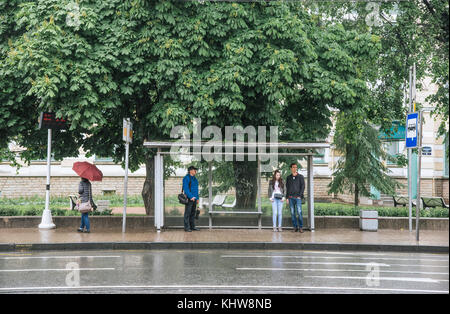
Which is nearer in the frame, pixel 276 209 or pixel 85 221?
pixel 85 221

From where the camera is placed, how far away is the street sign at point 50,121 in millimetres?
15570

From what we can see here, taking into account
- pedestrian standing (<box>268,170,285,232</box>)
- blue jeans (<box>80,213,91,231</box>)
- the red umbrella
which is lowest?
blue jeans (<box>80,213,91,231</box>)

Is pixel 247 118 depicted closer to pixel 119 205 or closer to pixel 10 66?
pixel 10 66

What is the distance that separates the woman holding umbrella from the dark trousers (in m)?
2.79

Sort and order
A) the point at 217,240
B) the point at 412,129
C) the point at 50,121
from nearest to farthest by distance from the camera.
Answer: the point at 217,240 < the point at 412,129 < the point at 50,121

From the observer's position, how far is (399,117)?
18.9 m

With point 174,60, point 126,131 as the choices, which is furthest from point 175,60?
point 126,131

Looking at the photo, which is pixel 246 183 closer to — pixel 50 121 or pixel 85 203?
pixel 85 203

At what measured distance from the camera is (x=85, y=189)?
48.6ft

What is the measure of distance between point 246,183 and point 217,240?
353 centimetres

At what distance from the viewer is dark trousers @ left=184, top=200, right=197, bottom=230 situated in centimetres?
1538

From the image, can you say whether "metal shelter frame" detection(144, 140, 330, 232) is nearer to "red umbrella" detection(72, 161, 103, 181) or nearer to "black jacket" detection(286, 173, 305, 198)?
"black jacket" detection(286, 173, 305, 198)

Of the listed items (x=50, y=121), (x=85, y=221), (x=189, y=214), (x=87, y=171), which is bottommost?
(x=85, y=221)

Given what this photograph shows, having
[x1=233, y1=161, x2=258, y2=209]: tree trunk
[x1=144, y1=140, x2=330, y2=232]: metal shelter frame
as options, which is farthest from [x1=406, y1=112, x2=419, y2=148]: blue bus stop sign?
[x1=233, y1=161, x2=258, y2=209]: tree trunk
